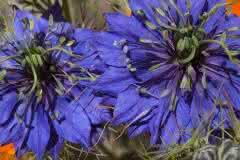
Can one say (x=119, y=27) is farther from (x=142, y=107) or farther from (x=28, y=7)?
(x=28, y=7)

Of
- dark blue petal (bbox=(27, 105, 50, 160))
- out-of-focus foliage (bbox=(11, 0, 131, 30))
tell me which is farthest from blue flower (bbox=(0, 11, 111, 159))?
out-of-focus foliage (bbox=(11, 0, 131, 30))

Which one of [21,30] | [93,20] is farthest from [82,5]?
[21,30]

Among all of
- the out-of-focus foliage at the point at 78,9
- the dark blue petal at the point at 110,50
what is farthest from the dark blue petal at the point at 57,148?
the out-of-focus foliage at the point at 78,9

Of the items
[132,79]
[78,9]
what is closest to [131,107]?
[132,79]

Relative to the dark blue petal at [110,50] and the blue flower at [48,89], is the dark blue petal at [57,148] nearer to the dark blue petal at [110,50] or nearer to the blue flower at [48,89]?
the blue flower at [48,89]

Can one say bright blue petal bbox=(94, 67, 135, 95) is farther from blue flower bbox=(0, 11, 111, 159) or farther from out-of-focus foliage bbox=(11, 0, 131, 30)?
out-of-focus foliage bbox=(11, 0, 131, 30)
